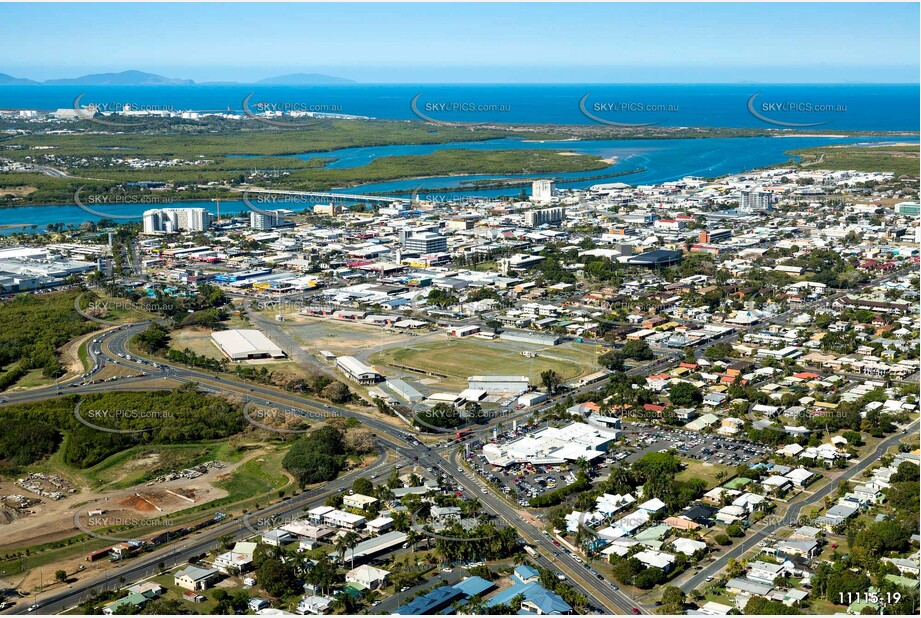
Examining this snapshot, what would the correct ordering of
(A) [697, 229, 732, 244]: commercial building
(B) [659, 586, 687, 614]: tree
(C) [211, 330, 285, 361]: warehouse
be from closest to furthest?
1. (B) [659, 586, 687, 614]: tree
2. (C) [211, 330, 285, 361]: warehouse
3. (A) [697, 229, 732, 244]: commercial building

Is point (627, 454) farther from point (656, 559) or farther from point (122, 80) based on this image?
point (122, 80)

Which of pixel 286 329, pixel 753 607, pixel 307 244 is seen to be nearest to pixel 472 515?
pixel 753 607

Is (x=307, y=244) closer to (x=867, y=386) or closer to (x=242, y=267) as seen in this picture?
(x=242, y=267)

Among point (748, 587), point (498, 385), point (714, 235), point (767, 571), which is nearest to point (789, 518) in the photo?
point (767, 571)

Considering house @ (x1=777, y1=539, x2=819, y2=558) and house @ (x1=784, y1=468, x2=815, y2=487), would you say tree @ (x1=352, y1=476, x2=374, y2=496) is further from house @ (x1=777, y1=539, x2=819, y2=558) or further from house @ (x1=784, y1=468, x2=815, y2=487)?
house @ (x1=784, y1=468, x2=815, y2=487)

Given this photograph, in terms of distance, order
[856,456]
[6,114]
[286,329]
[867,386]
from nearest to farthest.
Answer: [856,456]
[867,386]
[286,329]
[6,114]

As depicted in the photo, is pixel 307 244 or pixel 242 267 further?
pixel 307 244

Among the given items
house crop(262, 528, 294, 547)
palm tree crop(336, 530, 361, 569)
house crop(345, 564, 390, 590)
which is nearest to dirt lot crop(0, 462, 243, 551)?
house crop(262, 528, 294, 547)
